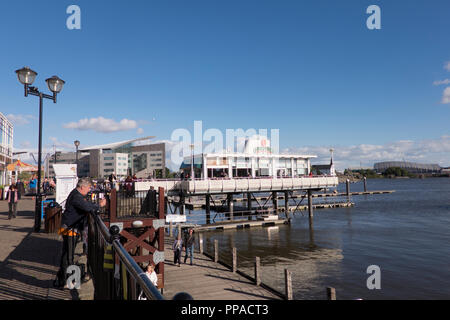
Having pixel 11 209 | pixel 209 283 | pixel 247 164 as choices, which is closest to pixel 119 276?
pixel 209 283

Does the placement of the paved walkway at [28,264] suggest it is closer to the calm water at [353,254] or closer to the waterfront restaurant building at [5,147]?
the calm water at [353,254]

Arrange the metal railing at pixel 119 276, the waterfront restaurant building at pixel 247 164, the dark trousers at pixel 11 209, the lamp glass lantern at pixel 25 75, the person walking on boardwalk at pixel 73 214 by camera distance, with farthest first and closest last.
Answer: the waterfront restaurant building at pixel 247 164
the dark trousers at pixel 11 209
the lamp glass lantern at pixel 25 75
the person walking on boardwalk at pixel 73 214
the metal railing at pixel 119 276

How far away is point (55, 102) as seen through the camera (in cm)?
1388

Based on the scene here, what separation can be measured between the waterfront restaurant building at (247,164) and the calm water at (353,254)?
911 centimetres

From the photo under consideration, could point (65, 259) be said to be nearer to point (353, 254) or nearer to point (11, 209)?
point (11, 209)

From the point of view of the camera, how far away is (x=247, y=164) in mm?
44250

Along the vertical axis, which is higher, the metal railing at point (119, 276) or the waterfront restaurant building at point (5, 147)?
the waterfront restaurant building at point (5, 147)

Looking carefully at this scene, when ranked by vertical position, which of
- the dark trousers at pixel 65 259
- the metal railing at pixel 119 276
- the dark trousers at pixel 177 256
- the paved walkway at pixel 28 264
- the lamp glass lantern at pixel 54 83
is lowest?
the dark trousers at pixel 177 256

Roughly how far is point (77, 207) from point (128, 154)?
15087 centimetres

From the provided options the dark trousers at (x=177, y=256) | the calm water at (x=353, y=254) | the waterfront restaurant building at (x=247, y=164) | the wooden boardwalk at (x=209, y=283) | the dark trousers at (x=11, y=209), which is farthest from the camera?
the waterfront restaurant building at (x=247, y=164)

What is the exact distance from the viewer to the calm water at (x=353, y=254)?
53.3 feet

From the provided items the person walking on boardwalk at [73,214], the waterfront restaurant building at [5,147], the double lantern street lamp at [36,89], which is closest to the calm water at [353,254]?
the person walking on boardwalk at [73,214]

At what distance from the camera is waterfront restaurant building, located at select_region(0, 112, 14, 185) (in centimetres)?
3953
